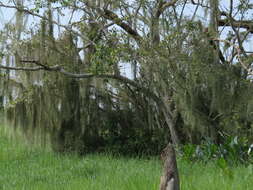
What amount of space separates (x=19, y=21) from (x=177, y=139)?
353cm

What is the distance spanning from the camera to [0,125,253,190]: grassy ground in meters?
5.05

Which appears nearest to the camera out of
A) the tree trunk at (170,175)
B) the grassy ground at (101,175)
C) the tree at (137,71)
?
the tree trunk at (170,175)

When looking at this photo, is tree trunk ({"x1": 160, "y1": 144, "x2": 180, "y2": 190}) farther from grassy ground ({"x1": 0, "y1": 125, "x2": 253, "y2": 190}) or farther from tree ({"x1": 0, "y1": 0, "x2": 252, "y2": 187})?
tree ({"x1": 0, "y1": 0, "x2": 252, "y2": 187})

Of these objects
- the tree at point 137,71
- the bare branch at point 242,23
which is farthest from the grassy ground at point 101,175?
the bare branch at point 242,23

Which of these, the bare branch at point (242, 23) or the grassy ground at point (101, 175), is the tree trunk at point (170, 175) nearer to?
the grassy ground at point (101, 175)

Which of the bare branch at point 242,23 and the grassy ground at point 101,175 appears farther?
the bare branch at point 242,23

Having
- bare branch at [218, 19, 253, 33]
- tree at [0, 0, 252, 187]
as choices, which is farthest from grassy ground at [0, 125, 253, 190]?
bare branch at [218, 19, 253, 33]

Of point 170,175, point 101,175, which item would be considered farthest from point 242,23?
point 170,175

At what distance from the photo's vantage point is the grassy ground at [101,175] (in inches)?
199

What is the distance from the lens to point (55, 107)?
938 cm

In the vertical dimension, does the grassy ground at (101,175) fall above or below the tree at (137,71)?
below

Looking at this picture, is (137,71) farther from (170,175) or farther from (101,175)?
(170,175)

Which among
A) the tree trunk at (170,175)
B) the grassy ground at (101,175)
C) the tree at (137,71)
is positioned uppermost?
the tree at (137,71)

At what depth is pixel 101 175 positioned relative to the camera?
6336 millimetres
